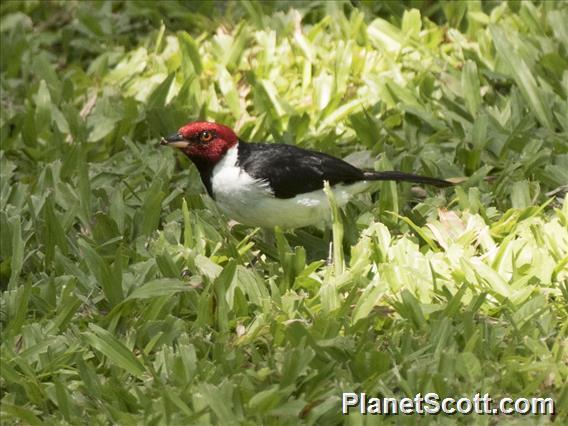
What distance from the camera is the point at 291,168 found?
5.49m

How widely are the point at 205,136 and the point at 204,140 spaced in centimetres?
2

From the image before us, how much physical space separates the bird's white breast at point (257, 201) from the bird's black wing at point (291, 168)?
29 mm

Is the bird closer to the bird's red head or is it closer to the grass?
the bird's red head

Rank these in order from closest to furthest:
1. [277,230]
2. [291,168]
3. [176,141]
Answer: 1. [277,230]
2. [291,168]
3. [176,141]

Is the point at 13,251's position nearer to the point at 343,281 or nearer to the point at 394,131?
the point at 343,281

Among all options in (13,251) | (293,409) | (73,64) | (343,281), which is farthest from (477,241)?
(73,64)

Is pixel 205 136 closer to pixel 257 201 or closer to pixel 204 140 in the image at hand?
pixel 204 140

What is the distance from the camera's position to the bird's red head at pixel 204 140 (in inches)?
220

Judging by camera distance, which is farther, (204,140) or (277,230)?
(204,140)

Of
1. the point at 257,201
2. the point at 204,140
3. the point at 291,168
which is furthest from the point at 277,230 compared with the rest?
the point at 204,140

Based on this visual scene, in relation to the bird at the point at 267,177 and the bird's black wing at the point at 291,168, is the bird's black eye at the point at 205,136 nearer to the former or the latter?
the bird at the point at 267,177

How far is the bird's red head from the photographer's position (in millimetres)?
5598

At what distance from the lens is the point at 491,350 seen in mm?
4629

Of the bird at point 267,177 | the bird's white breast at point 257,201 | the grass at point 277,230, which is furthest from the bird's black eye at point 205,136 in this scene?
the grass at point 277,230
